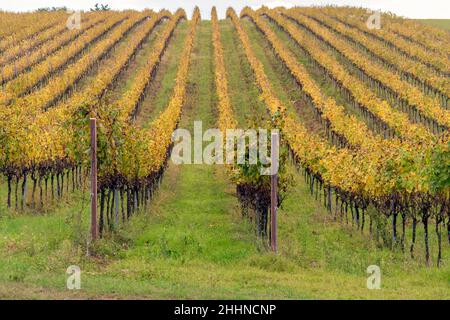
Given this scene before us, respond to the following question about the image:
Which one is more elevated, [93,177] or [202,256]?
[93,177]

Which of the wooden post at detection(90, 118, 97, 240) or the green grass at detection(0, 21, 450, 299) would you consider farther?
the wooden post at detection(90, 118, 97, 240)

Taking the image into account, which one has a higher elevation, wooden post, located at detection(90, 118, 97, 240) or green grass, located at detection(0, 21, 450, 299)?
wooden post, located at detection(90, 118, 97, 240)

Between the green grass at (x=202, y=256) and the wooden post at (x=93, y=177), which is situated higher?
the wooden post at (x=93, y=177)

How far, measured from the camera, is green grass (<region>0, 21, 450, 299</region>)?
51.9ft

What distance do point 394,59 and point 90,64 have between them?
28070 mm

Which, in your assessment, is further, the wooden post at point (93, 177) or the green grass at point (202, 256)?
the wooden post at point (93, 177)

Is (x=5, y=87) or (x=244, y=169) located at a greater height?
(x=5, y=87)

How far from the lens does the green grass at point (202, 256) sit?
1580cm

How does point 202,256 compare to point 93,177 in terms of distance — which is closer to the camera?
point 93,177

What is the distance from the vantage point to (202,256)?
2167 centimetres
